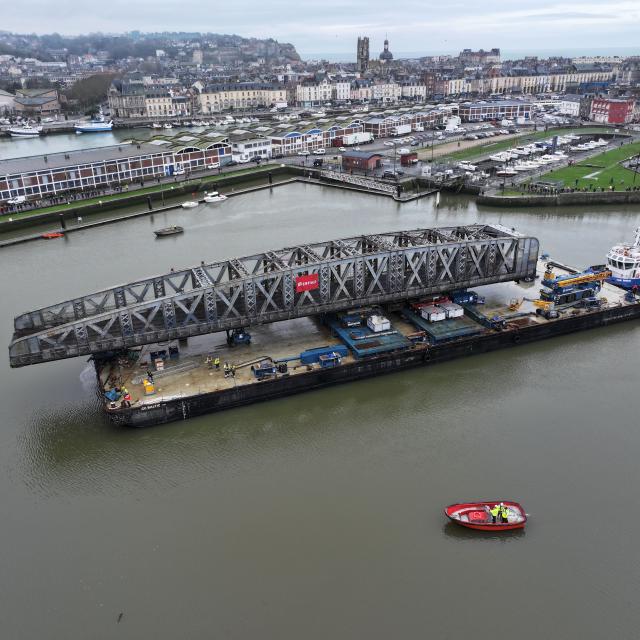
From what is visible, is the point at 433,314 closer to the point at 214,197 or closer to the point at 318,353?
the point at 318,353

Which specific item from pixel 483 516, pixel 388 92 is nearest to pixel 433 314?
pixel 483 516

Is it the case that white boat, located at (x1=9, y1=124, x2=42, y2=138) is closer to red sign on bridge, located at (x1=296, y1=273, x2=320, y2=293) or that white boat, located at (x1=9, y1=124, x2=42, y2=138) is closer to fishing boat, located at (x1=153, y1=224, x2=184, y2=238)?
fishing boat, located at (x1=153, y1=224, x2=184, y2=238)

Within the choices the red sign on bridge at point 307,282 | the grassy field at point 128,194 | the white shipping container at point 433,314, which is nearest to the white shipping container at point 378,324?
the white shipping container at point 433,314

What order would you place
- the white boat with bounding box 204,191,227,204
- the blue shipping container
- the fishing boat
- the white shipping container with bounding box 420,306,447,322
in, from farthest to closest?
the white boat with bounding box 204,191,227,204 → the fishing boat → the white shipping container with bounding box 420,306,447,322 → the blue shipping container

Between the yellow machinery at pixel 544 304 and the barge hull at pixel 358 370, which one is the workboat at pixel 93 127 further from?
the yellow machinery at pixel 544 304

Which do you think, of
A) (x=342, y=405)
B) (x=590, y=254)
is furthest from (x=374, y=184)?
(x=342, y=405)

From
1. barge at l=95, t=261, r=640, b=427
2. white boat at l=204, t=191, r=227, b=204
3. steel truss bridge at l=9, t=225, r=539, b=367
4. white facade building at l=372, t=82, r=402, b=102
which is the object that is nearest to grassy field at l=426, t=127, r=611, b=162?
white boat at l=204, t=191, r=227, b=204

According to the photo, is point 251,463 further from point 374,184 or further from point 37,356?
point 374,184
